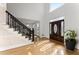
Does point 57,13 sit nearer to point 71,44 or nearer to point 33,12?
point 33,12

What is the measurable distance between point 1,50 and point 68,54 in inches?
42.6

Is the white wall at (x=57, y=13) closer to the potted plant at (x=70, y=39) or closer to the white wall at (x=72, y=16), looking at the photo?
the white wall at (x=72, y=16)

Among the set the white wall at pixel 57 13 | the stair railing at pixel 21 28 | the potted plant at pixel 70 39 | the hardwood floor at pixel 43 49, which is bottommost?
the hardwood floor at pixel 43 49

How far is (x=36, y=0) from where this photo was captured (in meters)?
1.85

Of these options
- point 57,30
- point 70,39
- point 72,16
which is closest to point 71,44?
point 70,39

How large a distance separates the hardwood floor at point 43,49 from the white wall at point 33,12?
0.17 metres

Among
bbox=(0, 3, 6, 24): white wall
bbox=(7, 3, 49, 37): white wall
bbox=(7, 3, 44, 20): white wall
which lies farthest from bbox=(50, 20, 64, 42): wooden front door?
bbox=(0, 3, 6, 24): white wall

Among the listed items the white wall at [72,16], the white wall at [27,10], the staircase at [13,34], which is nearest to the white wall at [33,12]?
the white wall at [27,10]

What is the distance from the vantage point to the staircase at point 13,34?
1.79 meters

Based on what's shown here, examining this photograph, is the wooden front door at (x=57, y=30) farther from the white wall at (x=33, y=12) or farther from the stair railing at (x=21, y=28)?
the stair railing at (x=21, y=28)

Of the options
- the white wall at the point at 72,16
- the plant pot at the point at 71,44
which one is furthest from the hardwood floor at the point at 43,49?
the white wall at the point at 72,16

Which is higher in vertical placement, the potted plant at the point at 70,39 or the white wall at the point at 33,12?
the white wall at the point at 33,12

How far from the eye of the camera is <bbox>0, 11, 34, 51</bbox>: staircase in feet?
5.86
